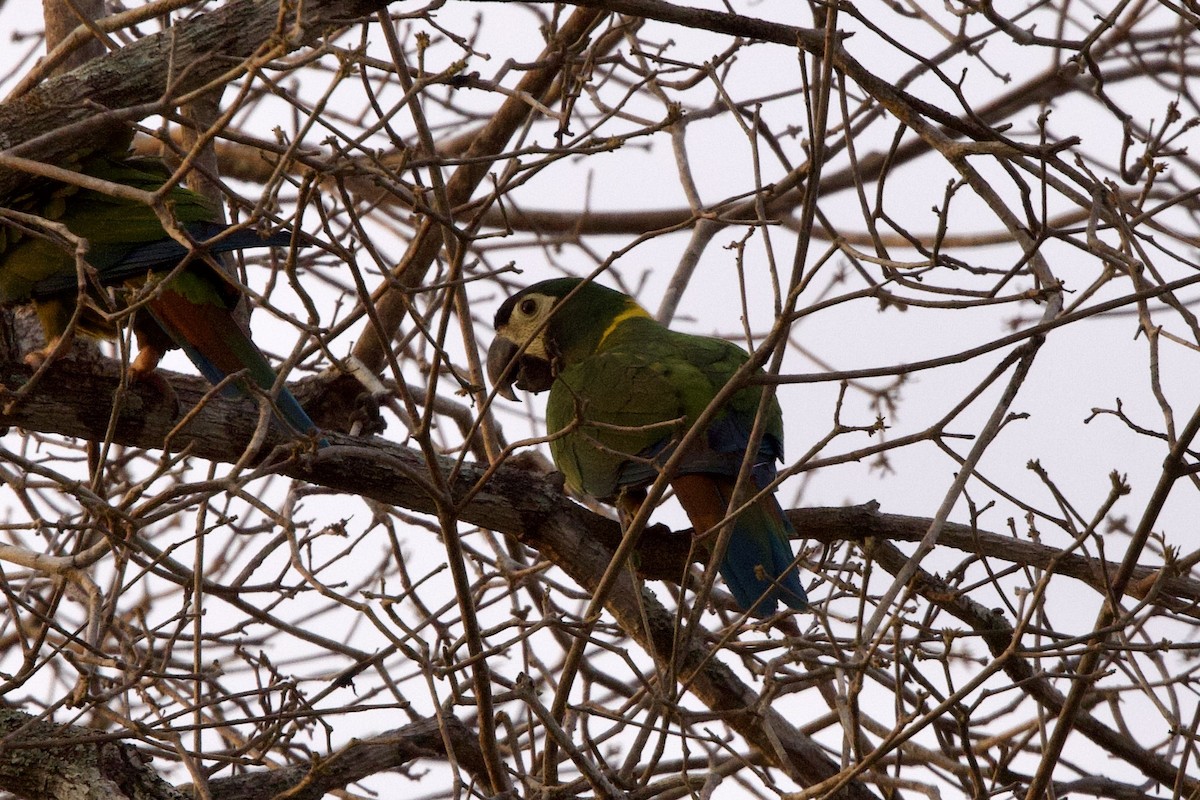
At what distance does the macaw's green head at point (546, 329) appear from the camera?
14.8 ft

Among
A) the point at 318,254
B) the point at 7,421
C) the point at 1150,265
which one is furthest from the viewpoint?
the point at 318,254

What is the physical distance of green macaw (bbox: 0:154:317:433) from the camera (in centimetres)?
344

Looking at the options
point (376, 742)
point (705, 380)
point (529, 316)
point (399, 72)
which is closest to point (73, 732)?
point (376, 742)

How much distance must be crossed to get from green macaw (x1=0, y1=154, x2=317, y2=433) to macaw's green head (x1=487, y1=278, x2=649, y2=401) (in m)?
1.23

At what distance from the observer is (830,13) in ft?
7.36

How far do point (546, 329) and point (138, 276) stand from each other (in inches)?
61.0

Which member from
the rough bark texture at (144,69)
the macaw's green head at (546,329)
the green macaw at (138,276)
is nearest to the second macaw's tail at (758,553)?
the green macaw at (138,276)

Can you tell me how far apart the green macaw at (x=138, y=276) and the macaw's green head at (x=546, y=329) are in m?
1.23

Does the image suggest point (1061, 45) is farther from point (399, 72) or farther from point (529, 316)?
point (529, 316)

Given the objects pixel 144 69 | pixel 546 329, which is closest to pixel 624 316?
pixel 546 329

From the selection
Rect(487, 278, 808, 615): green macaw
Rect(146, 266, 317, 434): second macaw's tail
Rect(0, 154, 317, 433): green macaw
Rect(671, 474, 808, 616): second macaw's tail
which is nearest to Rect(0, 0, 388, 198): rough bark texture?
Rect(0, 154, 317, 433): green macaw

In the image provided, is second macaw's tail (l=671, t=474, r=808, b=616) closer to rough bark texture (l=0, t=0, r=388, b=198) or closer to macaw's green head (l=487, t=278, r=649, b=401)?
macaw's green head (l=487, t=278, r=649, b=401)

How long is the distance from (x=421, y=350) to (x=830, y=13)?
9.31 feet

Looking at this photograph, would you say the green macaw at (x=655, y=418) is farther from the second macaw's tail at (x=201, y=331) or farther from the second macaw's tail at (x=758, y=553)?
the second macaw's tail at (x=201, y=331)
